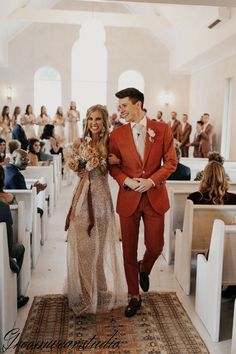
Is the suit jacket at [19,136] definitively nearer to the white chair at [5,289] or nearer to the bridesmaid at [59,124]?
the bridesmaid at [59,124]

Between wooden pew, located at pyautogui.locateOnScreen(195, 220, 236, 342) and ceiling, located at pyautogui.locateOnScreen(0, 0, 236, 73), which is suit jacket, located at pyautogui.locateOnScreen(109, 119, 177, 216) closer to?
wooden pew, located at pyautogui.locateOnScreen(195, 220, 236, 342)

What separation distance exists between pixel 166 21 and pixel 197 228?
10523 mm

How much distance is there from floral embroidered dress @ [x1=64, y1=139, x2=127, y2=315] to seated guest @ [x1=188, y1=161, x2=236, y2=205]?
3.15 ft

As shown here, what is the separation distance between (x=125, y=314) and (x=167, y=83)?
43.6 ft

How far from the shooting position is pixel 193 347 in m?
2.70

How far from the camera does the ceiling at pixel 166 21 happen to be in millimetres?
9664

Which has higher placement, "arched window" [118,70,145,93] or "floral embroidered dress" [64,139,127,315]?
"arched window" [118,70,145,93]

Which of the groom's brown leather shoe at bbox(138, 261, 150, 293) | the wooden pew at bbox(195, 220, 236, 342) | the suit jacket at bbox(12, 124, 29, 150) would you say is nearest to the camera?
the wooden pew at bbox(195, 220, 236, 342)

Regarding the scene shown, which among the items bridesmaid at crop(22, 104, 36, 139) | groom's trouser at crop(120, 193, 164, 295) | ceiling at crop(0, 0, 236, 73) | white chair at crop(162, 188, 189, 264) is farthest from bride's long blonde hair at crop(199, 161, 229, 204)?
bridesmaid at crop(22, 104, 36, 139)

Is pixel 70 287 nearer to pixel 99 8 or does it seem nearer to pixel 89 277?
pixel 89 277

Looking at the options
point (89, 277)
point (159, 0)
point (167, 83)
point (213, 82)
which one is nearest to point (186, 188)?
point (89, 277)

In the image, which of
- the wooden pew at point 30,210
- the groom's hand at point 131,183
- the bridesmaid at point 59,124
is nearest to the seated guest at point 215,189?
the groom's hand at point 131,183

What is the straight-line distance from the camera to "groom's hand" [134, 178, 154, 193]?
2.86 m

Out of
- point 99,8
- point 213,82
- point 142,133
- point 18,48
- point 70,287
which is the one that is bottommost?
point 70,287
